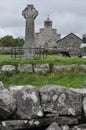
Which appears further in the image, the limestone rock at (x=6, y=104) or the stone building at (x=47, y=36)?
the stone building at (x=47, y=36)

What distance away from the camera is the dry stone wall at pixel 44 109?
5852 mm

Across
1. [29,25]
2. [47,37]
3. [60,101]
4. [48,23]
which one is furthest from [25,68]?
[48,23]

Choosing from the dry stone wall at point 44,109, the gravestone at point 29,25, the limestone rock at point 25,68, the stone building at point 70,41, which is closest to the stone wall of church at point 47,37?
the stone building at point 70,41

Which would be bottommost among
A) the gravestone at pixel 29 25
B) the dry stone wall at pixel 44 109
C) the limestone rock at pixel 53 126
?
the limestone rock at pixel 53 126

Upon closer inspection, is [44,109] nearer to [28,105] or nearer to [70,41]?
[28,105]

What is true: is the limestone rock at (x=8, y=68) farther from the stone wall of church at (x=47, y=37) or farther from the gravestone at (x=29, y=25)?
the stone wall of church at (x=47, y=37)

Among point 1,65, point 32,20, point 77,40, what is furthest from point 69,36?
point 1,65

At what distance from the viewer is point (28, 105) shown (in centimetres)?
591

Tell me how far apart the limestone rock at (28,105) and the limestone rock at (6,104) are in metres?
0.10

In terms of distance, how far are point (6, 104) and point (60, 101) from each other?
715 mm

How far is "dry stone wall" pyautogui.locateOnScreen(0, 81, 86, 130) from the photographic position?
5852mm

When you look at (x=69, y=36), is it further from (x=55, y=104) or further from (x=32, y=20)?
(x=55, y=104)

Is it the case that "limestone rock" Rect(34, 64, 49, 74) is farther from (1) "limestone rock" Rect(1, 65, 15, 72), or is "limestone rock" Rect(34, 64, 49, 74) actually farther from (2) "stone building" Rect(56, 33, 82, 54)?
(2) "stone building" Rect(56, 33, 82, 54)

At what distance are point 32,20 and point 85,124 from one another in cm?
2307
